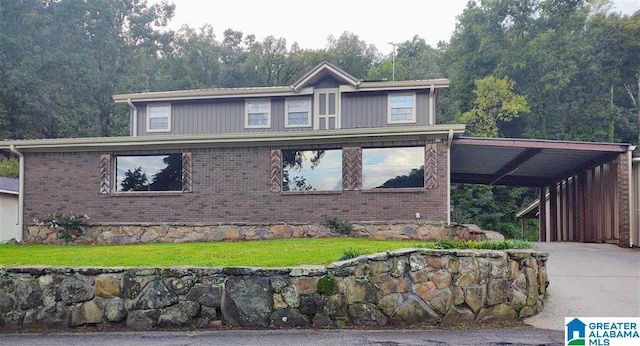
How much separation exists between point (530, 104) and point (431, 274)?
109ft

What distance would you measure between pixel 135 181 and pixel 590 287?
39.0 ft

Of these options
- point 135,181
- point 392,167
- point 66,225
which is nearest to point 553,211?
point 392,167

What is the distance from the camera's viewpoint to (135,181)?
50.5ft

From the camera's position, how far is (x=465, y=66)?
40.2 metres

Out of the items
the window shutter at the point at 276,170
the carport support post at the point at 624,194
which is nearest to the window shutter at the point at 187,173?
the window shutter at the point at 276,170

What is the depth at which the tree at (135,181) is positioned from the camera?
15.4 m

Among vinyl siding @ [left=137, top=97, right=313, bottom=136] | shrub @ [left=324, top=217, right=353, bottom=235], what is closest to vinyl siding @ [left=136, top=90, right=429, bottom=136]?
vinyl siding @ [left=137, top=97, right=313, bottom=136]

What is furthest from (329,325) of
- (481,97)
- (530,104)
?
(530,104)

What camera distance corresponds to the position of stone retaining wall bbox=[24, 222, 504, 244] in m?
13.6

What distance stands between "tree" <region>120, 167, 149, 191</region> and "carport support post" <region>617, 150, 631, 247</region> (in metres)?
13.0

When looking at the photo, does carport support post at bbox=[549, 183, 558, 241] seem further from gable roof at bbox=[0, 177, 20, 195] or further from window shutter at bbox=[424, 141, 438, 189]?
gable roof at bbox=[0, 177, 20, 195]

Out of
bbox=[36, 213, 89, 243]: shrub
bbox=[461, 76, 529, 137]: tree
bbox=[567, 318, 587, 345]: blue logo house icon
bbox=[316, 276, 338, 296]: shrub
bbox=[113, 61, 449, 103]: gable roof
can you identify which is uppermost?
bbox=[461, 76, 529, 137]: tree

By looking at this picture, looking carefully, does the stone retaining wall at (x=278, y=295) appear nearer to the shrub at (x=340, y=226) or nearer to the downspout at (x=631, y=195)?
the shrub at (x=340, y=226)

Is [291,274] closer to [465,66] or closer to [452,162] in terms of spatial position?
[452,162]
